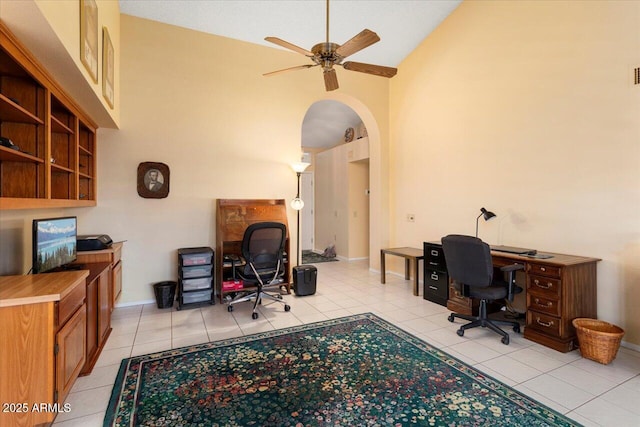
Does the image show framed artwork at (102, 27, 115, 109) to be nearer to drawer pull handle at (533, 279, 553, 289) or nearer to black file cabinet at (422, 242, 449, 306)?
black file cabinet at (422, 242, 449, 306)

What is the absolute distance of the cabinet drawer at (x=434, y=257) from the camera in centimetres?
407

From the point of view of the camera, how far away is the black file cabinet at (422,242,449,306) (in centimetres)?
400

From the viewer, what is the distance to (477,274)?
2953 millimetres

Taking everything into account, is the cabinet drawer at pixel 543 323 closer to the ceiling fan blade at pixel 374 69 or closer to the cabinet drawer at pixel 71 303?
the ceiling fan blade at pixel 374 69

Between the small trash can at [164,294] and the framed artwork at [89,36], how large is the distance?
2.41 meters

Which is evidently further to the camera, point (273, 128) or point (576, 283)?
point (273, 128)

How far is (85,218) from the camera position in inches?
147

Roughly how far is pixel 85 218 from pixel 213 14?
3062 mm

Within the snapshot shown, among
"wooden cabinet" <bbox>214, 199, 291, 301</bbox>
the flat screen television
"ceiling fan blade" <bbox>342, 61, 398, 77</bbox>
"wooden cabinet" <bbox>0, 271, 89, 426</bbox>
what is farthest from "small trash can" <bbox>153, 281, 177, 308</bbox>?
"ceiling fan blade" <bbox>342, 61, 398, 77</bbox>

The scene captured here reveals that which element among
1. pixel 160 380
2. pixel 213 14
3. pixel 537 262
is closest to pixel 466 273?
pixel 537 262

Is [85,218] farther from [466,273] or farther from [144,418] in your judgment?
[466,273]

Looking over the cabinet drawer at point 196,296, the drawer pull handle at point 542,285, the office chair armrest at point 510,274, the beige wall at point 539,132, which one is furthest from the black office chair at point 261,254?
the drawer pull handle at point 542,285

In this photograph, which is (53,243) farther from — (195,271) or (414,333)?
(414,333)

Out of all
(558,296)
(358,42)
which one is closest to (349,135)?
(358,42)
